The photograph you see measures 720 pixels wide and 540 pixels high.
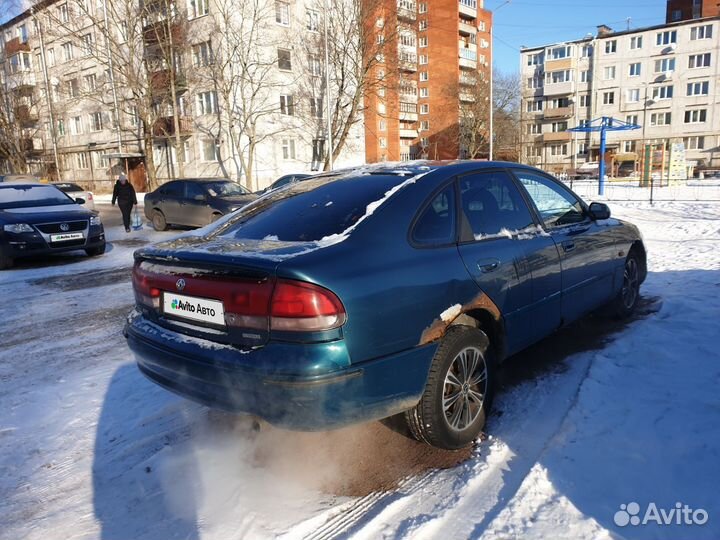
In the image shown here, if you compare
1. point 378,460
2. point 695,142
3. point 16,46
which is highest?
point 16,46

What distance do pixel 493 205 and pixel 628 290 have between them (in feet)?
8.56

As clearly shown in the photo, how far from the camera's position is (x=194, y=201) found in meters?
14.6

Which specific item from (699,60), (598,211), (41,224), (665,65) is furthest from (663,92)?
(41,224)

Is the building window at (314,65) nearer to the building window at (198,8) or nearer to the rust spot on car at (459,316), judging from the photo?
the building window at (198,8)

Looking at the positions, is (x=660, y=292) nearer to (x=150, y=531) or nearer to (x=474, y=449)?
(x=474, y=449)

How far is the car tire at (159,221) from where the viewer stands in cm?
1571

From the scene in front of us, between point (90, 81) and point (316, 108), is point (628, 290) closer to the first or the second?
point (316, 108)

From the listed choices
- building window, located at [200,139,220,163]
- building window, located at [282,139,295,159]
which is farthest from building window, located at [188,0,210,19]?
building window, located at [282,139,295,159]

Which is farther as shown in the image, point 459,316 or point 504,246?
point 504,246

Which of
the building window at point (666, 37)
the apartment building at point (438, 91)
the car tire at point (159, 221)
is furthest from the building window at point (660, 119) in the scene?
the car tire at point (159, 221)

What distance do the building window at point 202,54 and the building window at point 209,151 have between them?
4884 millimetres

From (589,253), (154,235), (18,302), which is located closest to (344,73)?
(154,235)

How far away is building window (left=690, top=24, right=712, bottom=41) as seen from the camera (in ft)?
177

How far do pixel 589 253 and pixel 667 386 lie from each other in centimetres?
123
